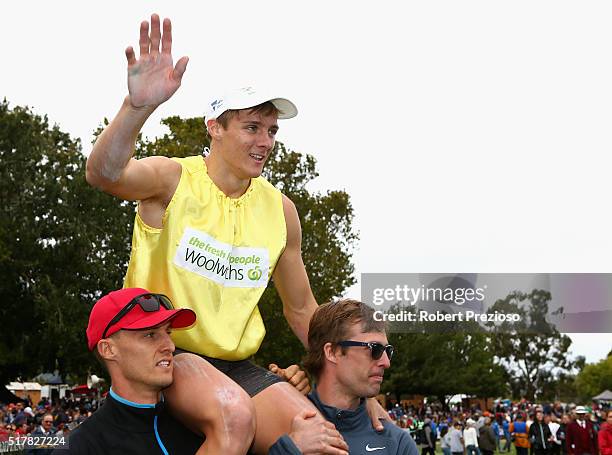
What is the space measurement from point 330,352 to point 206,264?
764 millimetres

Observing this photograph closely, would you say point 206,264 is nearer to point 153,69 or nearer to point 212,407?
point 212,407

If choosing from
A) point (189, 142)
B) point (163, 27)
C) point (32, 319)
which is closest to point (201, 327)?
point (163, 27)

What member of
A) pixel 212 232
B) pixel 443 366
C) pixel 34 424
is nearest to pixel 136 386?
pixel 212 232

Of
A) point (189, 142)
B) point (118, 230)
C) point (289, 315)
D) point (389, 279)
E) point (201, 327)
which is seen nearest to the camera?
point (201, 327)

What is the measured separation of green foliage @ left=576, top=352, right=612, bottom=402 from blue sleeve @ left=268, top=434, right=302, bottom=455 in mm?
124135

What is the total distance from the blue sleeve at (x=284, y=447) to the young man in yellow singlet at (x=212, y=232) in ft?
0.45

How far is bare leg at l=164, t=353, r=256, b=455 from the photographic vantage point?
3.36 m

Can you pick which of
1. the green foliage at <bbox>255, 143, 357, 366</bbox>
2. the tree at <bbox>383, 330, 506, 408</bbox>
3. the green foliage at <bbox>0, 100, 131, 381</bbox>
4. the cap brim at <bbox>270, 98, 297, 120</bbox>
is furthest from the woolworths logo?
the tree at <bbox>383, 330, 506, 408</bbox>

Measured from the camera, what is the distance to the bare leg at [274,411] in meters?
3.68

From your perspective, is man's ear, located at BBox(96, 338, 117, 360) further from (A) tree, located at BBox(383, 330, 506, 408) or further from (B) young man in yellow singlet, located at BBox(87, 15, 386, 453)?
(A) tree, located at BBox(383, 330, 506, 408)

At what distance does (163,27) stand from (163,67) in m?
0.16

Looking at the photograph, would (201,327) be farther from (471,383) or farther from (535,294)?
(471,383)

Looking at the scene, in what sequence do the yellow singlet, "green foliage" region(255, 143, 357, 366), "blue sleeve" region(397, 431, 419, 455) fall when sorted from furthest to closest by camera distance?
"green foliage" region(255, 143, 357, 366)
"blue sleeve" region(397, 431, 419, 455)
the yellow singlet

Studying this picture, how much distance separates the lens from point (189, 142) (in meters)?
33.8
